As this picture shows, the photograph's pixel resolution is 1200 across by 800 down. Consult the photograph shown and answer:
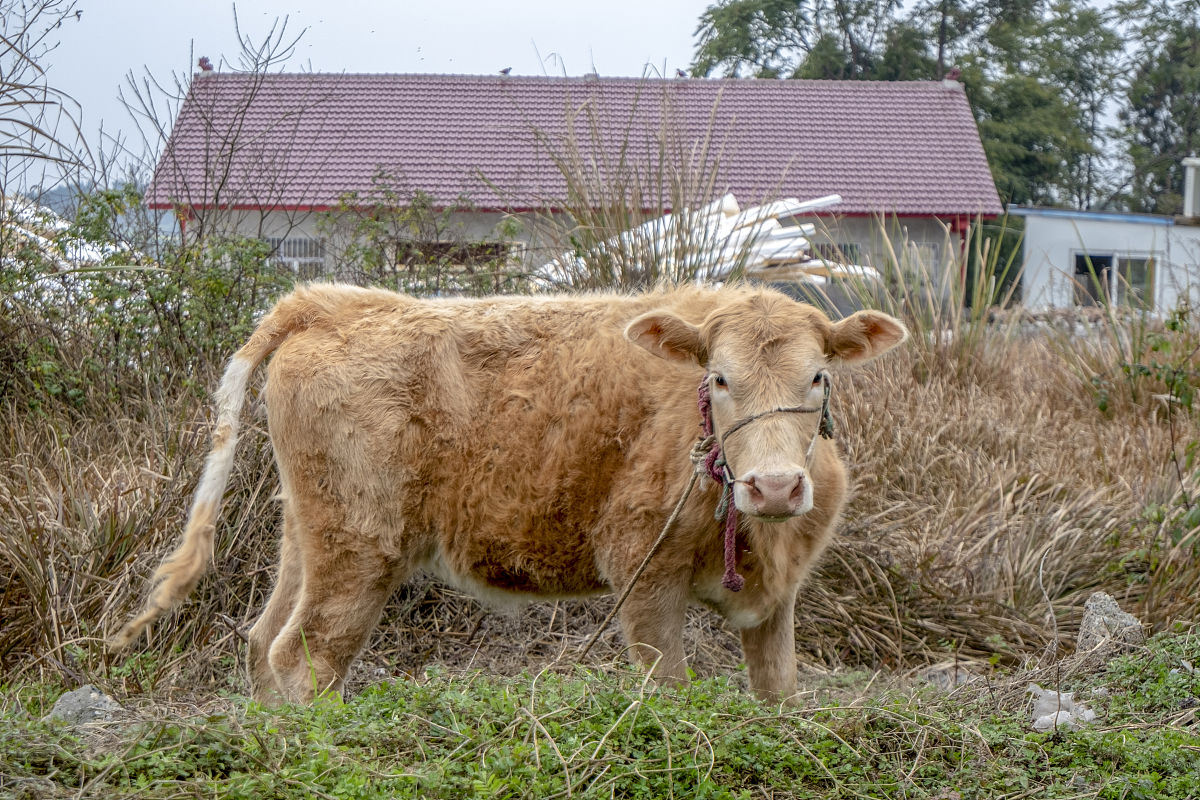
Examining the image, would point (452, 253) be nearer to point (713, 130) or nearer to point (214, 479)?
point (214, 479)

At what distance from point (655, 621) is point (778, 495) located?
83 centimetres

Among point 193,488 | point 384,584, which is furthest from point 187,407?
point 384,584

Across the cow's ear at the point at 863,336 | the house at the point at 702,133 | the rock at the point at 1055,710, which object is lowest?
the rock at the point at 1055,710

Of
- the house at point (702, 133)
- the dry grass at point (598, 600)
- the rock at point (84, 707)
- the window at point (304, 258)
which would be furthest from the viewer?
the house at point (702, 133)

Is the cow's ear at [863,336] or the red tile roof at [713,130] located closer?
the cow's ear at [863,336]

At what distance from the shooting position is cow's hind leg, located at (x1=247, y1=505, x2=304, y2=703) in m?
4.93

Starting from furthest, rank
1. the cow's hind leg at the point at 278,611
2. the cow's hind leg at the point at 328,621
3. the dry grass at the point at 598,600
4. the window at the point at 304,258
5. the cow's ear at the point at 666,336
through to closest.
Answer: the window at the point at 304,258 < the dry grass at the point at 598,600 < the cow's hind leg at the point at 278,611 < the cow's hind leg at the point at 328,621 < the cow's ear at the point at 666,336

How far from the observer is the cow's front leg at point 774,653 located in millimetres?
4707

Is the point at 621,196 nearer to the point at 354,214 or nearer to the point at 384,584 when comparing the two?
the point at 354,214

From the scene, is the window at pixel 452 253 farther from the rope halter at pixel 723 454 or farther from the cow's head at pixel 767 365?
the rope halter at pixel 723 454

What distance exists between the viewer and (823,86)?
28641 mm

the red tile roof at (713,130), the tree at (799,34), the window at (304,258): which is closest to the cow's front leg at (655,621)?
the window at (304,258)

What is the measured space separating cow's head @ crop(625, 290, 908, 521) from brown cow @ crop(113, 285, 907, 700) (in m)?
0.01

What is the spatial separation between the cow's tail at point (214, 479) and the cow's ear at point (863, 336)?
7.17 ft
